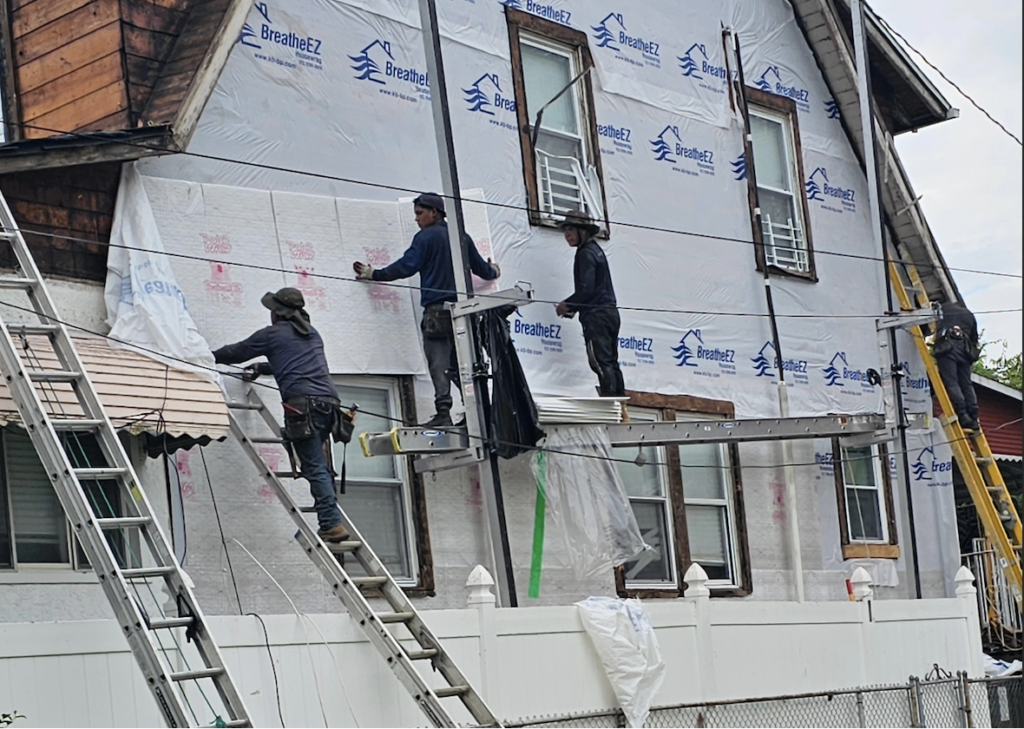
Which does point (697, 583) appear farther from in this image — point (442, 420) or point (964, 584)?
point (964, 584)

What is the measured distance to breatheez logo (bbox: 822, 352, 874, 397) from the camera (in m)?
17.7

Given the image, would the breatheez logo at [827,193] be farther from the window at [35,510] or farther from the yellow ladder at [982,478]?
the window at [35,510]

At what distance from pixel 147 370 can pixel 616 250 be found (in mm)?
6118

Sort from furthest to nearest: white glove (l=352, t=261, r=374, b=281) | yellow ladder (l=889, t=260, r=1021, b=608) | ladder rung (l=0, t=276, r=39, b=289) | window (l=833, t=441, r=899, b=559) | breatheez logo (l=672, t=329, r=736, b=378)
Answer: yellow ladder (l=889, t=260, r=1021, b=608) → window (l=833, t=441, r=899, b=559) → breatheez logo (l=672, t=329, r=736, b=378) → white glove (l=352, t=261, r=374, b=281) → ladder rung (l=0, t=276, r=39, b=289)

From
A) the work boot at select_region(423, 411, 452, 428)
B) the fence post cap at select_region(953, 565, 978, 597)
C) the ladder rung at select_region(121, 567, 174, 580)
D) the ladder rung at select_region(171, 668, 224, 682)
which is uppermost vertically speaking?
the work boot at select_region(423, 411, 452, 428)

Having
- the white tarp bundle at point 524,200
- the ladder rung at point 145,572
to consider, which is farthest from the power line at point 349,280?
the ladder rung at point 145,572

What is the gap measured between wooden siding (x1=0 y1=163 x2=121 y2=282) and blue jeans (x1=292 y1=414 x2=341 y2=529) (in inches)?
71.9

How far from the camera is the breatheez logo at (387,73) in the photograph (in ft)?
44.3

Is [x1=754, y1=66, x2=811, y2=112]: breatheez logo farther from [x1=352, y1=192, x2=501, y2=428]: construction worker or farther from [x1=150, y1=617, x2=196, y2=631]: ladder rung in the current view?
[x1=150, y1=617, x2=196, y2=631]: ladder rung

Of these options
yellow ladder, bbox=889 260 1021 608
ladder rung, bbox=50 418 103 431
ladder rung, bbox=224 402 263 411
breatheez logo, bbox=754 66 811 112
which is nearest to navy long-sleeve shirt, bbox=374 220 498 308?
ladder rung, bbox=224 402 263 411

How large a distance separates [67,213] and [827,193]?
984cm

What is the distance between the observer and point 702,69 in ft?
56.1

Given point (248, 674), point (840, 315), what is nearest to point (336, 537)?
point (248, 674)

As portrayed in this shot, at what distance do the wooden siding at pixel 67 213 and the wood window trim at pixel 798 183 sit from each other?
307 inches
